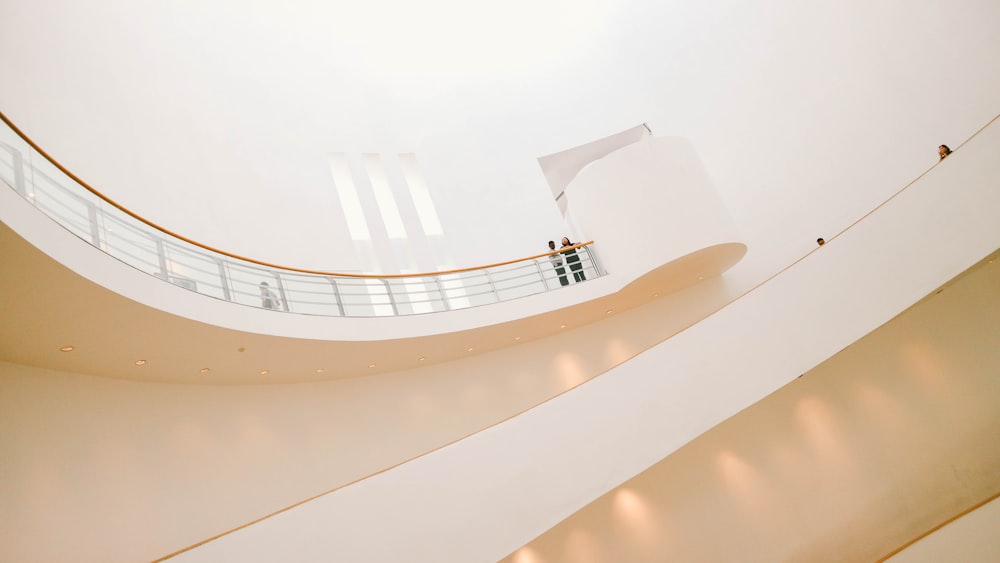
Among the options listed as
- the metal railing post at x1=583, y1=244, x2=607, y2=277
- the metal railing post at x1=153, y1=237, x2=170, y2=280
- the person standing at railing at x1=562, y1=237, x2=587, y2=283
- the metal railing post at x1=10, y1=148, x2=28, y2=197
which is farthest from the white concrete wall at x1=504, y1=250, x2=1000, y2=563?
the metal railing post at x1=10, y1=148, x2=28, y2=197

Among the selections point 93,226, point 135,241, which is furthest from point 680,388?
point 93,226

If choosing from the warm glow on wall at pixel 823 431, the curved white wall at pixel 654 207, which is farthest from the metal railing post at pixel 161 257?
the warm glow on wall at pixel 823 431

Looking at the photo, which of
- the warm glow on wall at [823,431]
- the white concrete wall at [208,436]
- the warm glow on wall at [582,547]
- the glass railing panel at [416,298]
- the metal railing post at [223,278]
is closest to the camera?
the white concrete wall at [208,436]

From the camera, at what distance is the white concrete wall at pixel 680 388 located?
4.53 metres

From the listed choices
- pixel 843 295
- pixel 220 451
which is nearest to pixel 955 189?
pixel 843 295

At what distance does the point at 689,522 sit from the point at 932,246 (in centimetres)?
360

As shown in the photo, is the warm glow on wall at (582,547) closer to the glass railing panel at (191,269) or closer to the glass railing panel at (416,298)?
the glass railing panel at (416,298)

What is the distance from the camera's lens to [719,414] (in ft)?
17.6

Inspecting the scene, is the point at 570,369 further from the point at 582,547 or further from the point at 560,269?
the point at 582,547

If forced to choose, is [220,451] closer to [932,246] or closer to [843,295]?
[843,295]

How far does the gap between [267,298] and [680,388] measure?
419cm

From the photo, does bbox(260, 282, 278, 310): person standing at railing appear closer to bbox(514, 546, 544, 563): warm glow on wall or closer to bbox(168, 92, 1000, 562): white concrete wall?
bbox(168, 92, 1000, 562): white concrete wall

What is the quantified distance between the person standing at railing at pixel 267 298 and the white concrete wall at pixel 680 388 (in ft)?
7.95

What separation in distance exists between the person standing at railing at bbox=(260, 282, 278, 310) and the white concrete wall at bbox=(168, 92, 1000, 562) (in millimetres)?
2424
